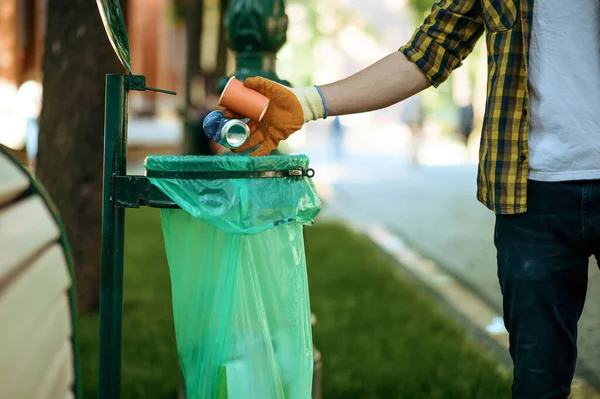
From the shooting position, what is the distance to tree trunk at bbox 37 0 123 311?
4758mm

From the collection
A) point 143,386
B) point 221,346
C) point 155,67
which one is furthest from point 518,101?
point 155,67

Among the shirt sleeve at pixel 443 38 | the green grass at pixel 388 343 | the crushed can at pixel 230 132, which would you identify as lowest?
the green grass at pixel 388 343

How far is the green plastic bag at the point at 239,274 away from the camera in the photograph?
2.04 meters

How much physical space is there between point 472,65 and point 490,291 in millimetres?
25437

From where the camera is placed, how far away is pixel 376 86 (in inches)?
85.5

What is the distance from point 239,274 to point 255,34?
4.24 ft

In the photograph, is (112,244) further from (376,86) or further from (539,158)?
(539,158)

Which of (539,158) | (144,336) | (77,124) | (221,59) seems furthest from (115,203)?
(221,59)

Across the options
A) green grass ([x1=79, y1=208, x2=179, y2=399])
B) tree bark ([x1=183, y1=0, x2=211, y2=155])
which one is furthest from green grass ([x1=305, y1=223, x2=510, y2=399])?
tree bark ([x1=183, y1=0, x2=211, y2=155])

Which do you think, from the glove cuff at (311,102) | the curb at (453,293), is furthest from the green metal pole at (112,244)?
the curb at (453,293)

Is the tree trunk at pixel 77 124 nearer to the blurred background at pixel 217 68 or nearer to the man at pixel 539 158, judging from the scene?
the blurred background at pixel 217 68

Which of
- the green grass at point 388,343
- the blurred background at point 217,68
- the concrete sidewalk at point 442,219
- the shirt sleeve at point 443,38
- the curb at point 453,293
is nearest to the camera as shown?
the shirt sleeve at point 443,38

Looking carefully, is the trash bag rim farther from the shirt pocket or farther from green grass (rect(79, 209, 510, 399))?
green grass (rect(79, 209, 510, 399))

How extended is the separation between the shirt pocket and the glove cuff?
0.47m
